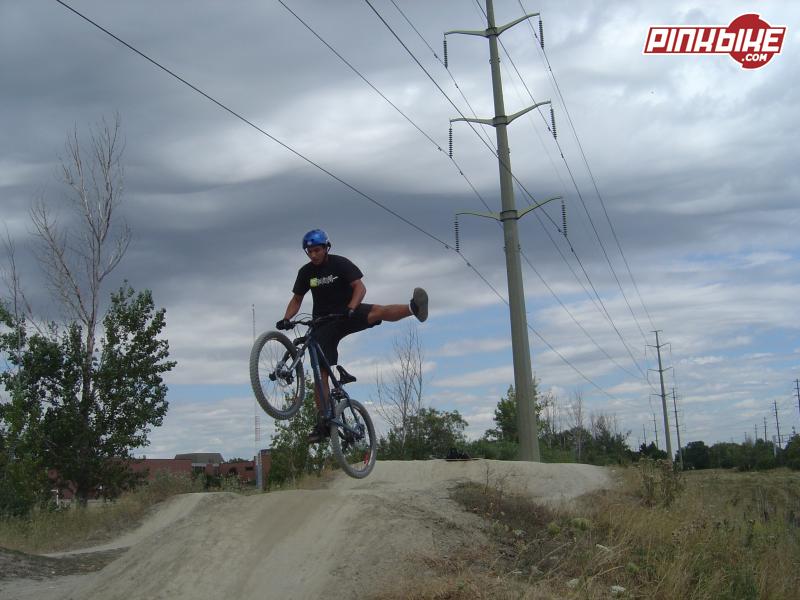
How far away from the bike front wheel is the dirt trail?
1.48 feet

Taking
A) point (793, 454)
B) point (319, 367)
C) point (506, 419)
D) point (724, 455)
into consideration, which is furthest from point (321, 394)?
point (724, 455)

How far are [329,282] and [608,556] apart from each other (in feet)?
15.8

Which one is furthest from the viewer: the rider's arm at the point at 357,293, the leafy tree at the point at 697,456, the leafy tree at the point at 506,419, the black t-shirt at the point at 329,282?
the leafy tree at the point at 697,456

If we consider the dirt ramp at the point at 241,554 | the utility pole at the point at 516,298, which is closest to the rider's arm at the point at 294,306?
the dirt ramp at the point at 241,554

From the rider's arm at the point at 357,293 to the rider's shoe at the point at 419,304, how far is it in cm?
77

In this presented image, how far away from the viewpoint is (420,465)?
18.1 m

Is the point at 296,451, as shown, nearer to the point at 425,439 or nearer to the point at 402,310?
the point at 425,439

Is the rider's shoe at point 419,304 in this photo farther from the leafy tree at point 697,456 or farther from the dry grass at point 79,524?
the leafy tree at point 697,456

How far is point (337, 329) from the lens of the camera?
34.3ft

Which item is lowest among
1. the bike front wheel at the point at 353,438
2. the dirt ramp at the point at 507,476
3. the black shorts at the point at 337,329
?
the dirt ramp at the point at 507,476

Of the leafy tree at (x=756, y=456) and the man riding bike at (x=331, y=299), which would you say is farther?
the leafy tree at (x=756, y=456)

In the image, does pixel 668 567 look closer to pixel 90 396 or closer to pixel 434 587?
pixel 434 587

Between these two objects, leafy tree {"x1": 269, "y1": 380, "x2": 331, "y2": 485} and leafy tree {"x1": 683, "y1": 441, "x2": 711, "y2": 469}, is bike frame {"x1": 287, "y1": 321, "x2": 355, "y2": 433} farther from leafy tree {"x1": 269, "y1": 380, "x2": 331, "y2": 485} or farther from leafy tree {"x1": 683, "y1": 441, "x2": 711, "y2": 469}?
leafy tree {"x1": 683, "y1": 441, "x2": 711, "y2": 469}

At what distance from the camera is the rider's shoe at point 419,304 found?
35.2ft
